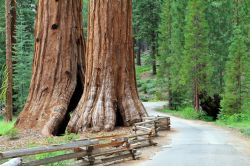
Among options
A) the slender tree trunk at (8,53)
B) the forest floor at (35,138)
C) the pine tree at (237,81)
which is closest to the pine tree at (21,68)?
the slender tree trunk at (8,53)

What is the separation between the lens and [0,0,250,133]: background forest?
27.9 m

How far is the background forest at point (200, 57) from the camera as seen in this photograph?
91.7 feet

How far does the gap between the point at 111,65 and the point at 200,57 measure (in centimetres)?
1525

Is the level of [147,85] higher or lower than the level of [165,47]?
lower

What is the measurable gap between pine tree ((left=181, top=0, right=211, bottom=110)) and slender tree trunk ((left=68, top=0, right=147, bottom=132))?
46.1 ft

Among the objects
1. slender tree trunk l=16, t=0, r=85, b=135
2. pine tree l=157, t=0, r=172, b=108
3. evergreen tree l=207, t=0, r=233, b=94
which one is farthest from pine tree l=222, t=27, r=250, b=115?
pine tree l=157, t=0, r=172, b=108

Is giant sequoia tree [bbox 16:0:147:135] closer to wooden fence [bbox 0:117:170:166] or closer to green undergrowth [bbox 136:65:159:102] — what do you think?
wooden fence [bbox 0:117:170:166]

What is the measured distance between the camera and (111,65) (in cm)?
1872

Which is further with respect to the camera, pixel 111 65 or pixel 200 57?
pixel 200 57

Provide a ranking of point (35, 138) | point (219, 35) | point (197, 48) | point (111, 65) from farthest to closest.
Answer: point (219, 35)
point (197, 48)
point (111, 65)
point (35, 138)

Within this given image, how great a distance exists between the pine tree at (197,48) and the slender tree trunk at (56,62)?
46.9 ft

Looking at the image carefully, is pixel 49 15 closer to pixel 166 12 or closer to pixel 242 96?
pixel 242 96

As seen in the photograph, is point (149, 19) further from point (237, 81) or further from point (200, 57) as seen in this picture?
point (237, 81)

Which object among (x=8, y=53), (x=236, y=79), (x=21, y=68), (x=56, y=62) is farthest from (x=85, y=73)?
(x=21, y=68)
